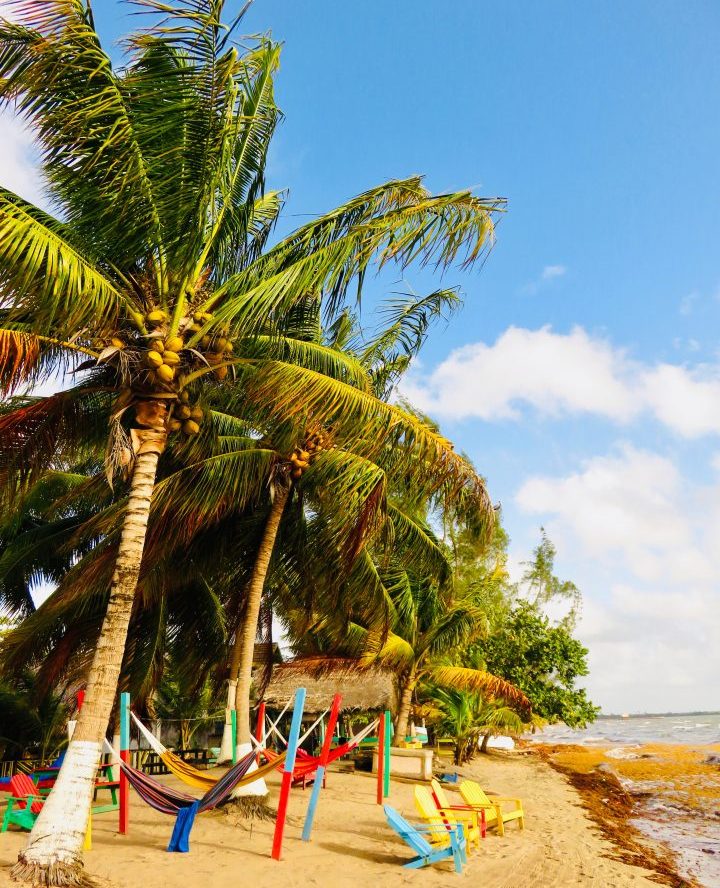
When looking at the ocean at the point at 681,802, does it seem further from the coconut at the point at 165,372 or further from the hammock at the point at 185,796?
the coconut at the point at 165,372

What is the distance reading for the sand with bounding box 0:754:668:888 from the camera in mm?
6602

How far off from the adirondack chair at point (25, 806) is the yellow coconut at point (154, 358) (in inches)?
177

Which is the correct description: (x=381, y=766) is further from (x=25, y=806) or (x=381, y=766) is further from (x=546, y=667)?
(x=546, y=667)

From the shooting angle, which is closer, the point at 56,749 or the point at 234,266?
the point at 234,266

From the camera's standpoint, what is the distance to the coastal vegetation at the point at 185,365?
6.55 metres

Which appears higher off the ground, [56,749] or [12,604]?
[12,604]

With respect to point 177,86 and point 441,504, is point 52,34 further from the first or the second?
point 441,504

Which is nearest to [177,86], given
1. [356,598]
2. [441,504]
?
[441,504]

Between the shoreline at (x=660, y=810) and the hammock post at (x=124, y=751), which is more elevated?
the hammock post at (x=124, y=751)

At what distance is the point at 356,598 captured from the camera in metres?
11.6

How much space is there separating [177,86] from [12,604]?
1329 cm

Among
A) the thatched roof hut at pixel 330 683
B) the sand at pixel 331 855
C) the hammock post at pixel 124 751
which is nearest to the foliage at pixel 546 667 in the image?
the thatched roof hut at pixel 330 683

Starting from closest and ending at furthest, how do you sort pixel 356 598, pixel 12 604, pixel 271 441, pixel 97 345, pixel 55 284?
pixel 55 284 < pixel 97 345 < pixel 271 441 < pixel 356 598 < pixel 12 604

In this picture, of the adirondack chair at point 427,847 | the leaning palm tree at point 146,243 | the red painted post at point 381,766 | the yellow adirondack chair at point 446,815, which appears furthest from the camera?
the red painted post at point 381,766
